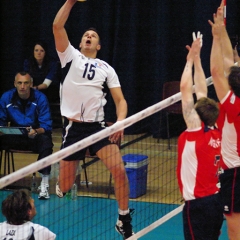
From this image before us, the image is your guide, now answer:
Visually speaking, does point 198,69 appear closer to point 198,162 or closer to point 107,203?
point 198,162

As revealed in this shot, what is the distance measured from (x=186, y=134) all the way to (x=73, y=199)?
4038mm

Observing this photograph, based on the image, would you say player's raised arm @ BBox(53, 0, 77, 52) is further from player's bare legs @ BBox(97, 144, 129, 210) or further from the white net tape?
the white net tape

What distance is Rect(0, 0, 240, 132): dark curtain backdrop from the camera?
40.4 ft

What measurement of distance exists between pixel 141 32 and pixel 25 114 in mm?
3516

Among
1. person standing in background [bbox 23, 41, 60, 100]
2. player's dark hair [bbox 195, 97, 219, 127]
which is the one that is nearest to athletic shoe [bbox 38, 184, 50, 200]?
person standing in background [bbox 23, 41, 60, 100]

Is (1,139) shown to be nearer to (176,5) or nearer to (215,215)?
(176,5)

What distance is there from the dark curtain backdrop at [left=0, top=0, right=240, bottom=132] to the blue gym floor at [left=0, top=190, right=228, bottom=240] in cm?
382

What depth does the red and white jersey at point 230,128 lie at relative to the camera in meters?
5.97

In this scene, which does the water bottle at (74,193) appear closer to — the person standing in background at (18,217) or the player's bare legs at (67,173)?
the player's bare legs at (67,173)

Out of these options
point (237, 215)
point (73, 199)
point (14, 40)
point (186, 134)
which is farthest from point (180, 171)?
point (14, 40)

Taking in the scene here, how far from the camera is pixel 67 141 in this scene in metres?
7.57

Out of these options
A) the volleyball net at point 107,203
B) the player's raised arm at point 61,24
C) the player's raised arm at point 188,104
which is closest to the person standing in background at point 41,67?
the volleyball net at point 107,203

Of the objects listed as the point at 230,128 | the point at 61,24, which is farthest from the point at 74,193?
the point at 230,128

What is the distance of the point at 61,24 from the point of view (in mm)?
7246
